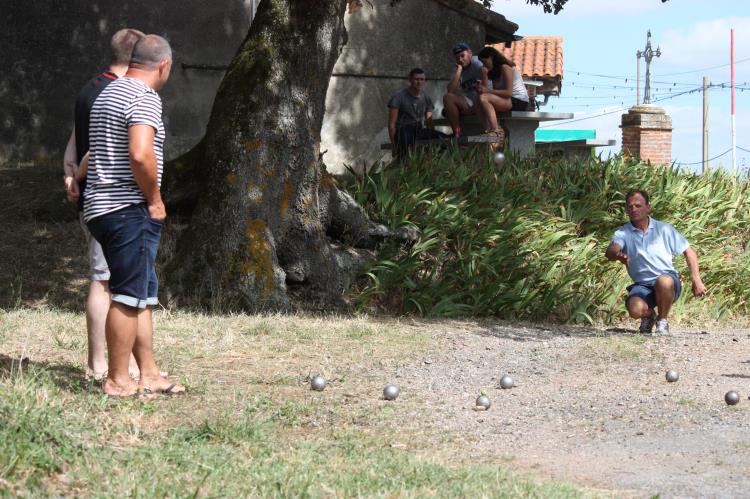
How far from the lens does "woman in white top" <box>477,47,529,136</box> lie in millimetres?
13805

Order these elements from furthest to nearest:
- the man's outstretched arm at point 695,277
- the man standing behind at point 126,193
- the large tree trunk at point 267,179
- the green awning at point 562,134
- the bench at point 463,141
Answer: the green awning at point 562,134 → the bench at point 463,141 → the large tree trunk at point 267,179 → the man's outstretched arm at point 695,277 → the man standing behind at point 126,193

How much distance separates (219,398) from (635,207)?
484 cm

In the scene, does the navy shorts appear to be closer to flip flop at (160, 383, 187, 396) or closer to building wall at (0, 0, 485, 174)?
flip flop at (160, 383, 187, 396)

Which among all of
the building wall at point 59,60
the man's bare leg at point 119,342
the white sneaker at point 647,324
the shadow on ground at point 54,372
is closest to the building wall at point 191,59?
the building wall at point 59,60

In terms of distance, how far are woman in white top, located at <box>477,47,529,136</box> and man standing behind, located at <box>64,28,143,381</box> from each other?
27.3 ft

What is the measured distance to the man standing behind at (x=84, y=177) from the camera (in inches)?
229

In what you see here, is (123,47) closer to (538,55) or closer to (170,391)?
(170,391)

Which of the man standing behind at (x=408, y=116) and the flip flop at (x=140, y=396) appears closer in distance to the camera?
the flip flop at (x=140, y=396)

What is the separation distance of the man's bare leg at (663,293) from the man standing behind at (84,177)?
5.19 meters

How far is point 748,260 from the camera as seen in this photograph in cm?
1332

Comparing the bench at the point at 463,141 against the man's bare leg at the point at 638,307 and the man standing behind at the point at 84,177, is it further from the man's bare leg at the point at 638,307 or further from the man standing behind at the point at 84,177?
the man standing behind at the point at 84,177

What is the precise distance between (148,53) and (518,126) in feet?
32.7

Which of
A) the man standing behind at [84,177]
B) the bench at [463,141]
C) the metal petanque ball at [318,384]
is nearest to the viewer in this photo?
the man standing behind at [84,177]

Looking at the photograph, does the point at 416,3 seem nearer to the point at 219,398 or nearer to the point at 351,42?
the point at 351,42
